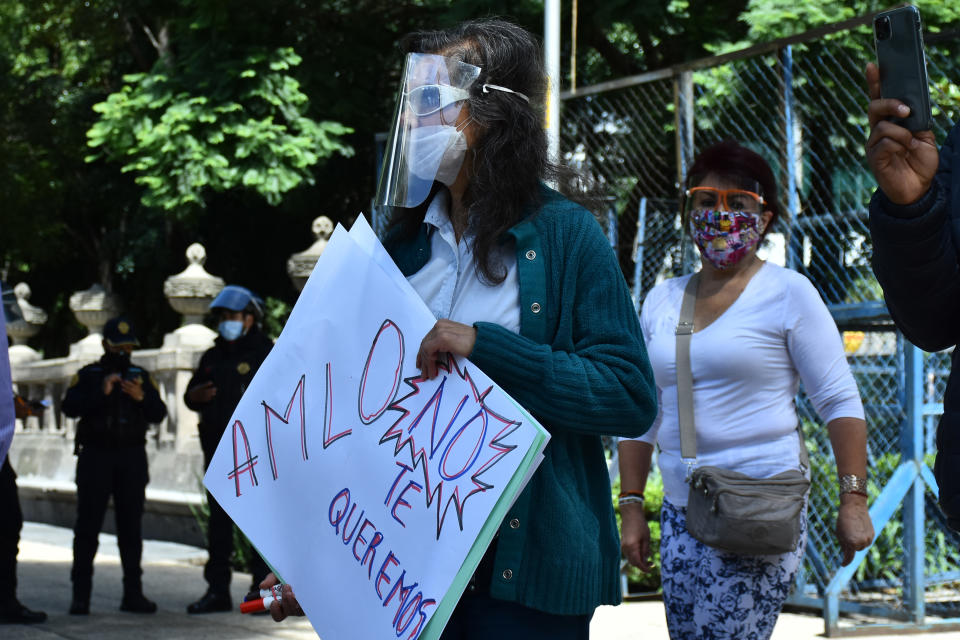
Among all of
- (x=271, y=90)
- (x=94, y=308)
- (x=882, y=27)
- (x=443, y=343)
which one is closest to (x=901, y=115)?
(x=882, y=27)

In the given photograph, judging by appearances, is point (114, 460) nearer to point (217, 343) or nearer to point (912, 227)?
point (217, 343)

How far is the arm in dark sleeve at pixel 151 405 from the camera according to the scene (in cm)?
816

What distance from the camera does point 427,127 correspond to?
2357 mm

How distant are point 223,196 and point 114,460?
11149 millimetres

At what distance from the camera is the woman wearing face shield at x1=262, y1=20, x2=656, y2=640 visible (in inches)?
85.8

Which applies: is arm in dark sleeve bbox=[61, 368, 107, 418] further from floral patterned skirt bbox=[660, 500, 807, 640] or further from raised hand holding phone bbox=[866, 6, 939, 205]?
raised hand holding phone bbox=[866, 6, 939, 205]

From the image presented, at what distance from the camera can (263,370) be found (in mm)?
2498

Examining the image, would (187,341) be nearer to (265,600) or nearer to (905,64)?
(265,600)

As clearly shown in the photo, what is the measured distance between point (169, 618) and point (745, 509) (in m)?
5.38

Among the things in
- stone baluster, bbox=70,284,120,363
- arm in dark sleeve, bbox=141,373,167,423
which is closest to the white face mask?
arm in dark sleeve, bbox=141,373,167,423

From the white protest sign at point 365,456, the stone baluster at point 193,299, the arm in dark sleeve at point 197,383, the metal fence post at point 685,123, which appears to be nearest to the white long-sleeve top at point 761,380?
the white protest sign at point 365,456

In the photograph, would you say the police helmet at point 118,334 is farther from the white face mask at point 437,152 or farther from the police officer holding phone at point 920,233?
the police officer holding phone at point 920,233

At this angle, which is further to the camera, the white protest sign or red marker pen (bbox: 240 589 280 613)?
red marker pen (bbox: 240 589 280 613)

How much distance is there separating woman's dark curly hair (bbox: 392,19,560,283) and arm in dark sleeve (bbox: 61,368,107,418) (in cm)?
612
